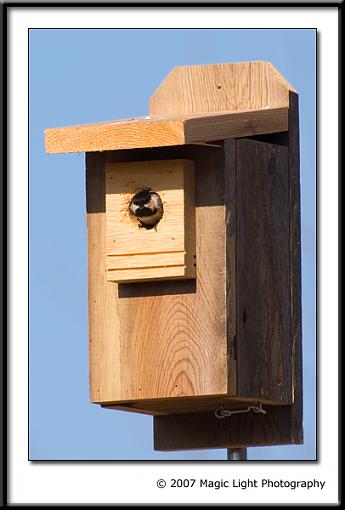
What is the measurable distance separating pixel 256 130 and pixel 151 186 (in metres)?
0.42

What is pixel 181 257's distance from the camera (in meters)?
8.13

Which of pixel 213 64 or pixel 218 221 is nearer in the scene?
pixel 218 221

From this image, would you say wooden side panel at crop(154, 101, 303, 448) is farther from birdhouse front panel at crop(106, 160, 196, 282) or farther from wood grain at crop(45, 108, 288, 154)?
birdhouse front panel at crop(106, 160, 196, 282)

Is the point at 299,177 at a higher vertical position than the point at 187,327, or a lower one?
higher

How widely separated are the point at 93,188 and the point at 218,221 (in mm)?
492

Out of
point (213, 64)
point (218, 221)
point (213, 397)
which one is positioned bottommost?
point (213, 397)

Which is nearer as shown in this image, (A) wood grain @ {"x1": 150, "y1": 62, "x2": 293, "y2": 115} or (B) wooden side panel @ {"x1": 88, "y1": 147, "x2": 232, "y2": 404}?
(B) wooden side panel @ {"x1": 88, "y1": 147, "x2": 232, "y2": 404}

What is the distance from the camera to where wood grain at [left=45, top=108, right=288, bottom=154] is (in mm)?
8047

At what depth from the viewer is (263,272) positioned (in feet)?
27.3

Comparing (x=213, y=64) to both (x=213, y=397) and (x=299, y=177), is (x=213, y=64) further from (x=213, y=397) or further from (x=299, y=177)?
(x=213, y=397)

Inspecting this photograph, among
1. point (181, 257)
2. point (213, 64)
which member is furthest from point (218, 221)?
point (213, 64)

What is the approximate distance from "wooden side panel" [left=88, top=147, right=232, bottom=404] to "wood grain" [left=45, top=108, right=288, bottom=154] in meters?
0.11

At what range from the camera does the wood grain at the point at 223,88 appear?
8578mm

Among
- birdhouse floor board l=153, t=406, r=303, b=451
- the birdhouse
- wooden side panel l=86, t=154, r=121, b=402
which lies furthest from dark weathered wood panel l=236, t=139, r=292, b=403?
wooden side panel l=86, t=154, r=121, b=402
